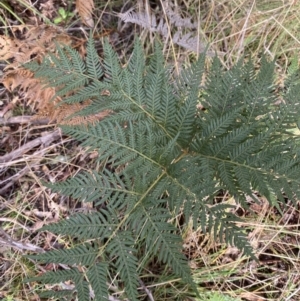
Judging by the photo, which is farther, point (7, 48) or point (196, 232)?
point (7, 48)

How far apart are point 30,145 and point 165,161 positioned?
1.28 meters

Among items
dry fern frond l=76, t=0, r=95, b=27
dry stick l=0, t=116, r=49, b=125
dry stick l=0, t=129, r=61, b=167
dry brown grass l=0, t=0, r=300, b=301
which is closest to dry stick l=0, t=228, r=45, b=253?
dry brown grass l=0, t=0, r=300, b=301

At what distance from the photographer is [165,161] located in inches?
59.6

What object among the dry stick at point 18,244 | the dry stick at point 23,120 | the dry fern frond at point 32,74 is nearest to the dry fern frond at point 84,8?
the dry fern frond at point 32,74

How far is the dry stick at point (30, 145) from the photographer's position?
8.13 ft

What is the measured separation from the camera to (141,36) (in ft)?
8.13

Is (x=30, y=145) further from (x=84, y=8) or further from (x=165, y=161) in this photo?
(x=165, y=161)

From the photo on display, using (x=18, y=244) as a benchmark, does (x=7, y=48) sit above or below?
above

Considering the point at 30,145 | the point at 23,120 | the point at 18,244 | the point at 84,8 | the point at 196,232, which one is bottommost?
the point at 18,244

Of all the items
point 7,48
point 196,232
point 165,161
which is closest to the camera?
point 165,161

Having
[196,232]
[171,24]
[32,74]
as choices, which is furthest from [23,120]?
[196,232]

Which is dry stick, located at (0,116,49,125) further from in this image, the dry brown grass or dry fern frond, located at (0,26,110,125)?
dry fern frond, located at (0,26,110,125)

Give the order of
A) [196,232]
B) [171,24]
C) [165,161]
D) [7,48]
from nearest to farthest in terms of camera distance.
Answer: [165,161]
[196,232]
[7,48]
[171,24]

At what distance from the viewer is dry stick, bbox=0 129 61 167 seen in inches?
97.6
